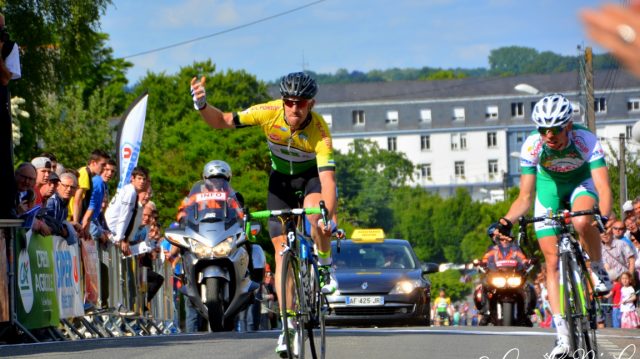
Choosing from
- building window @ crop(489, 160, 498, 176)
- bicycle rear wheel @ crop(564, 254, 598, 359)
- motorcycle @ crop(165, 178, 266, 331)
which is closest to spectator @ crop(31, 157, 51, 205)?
motorcycle @ crop(165, 178, 266, 331)

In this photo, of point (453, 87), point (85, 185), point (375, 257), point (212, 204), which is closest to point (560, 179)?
point (212, 204)

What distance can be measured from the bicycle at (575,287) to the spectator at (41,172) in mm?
6274

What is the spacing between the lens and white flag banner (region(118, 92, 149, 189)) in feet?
71.6

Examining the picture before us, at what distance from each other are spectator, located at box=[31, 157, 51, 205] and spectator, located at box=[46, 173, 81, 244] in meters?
0.17

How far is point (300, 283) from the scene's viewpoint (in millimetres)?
8578

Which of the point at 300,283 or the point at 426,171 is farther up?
the point at 426,171

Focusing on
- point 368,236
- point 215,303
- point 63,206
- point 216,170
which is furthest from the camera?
point 368,236

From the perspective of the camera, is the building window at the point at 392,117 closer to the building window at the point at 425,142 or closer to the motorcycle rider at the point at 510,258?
the building window at the point at 425,142

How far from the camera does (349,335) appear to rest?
1279 centimetres

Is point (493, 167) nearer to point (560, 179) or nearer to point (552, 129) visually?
point (560, 179)

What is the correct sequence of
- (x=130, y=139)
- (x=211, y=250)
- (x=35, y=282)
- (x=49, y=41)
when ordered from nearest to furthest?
(x=35, y=282)
(x=211, y=250)
(x=130, y=139)
(x=49, y=41)

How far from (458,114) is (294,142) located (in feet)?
539

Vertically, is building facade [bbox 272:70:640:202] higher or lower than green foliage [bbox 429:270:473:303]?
higher

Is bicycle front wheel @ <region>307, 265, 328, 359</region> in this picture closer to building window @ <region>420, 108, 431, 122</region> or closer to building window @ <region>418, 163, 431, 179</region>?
building window @ <region>420, 108, 431, 122</region>
